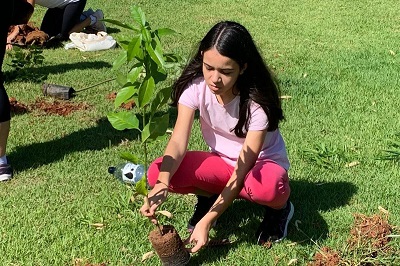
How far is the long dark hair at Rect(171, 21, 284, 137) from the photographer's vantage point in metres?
2.73

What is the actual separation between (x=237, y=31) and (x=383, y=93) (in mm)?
3000

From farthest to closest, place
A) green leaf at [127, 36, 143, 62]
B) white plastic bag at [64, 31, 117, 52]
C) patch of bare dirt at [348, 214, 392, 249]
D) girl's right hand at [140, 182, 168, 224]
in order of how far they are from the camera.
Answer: white plastic bag at [64, 31, 117, 52]
patch of bare dirt at [348, 214, 392, 249]
girl's right hand at [140, 182, 168, 224]
green leaf at [127, 36, 143, 62]

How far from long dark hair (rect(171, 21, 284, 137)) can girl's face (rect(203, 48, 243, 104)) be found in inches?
0.9

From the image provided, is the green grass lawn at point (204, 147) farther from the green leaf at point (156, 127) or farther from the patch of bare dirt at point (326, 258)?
the green leaf at point (156, 127)

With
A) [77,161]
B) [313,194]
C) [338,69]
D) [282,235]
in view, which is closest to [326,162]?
[313,194]

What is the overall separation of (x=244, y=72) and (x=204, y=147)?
4.88 feet

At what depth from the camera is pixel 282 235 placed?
3.14 meters

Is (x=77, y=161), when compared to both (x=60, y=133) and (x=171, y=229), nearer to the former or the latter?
(x=60, y=133)

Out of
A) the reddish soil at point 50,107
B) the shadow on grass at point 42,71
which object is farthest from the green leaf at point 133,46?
the shadow on grass at point 42,71

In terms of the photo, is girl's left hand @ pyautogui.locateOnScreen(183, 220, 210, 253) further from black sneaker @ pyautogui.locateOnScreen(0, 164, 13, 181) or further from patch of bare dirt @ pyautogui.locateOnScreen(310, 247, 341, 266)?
black sneaker @ pyautogui.locateOnScreen(0, 164, 13, 181)

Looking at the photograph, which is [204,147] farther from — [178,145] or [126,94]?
[126,94]

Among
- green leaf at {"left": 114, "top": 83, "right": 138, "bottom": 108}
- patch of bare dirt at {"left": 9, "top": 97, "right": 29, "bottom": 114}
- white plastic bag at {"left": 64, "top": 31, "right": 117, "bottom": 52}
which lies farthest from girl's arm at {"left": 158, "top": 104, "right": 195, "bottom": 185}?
white plastic bag at {"left": 64, "top": 31, "right": 117, "bottom": 52}

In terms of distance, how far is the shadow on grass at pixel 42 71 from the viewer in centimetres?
566

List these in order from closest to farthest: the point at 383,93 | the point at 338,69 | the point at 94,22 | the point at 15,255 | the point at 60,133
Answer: the point at 15,255, the point at 60,133, the point at 383,93, the point at 338,69, the point at 94,22
